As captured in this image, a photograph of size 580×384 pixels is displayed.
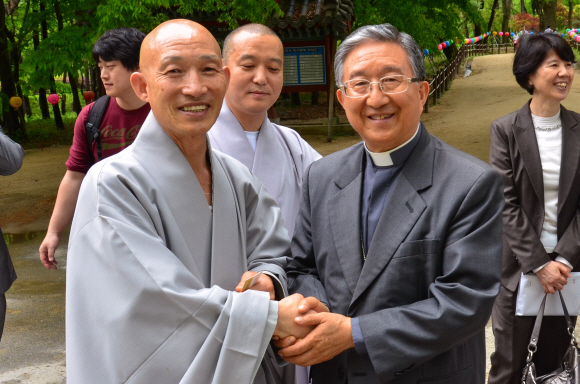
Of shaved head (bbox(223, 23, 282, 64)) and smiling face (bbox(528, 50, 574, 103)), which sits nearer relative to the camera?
shaved head (bbox(223, 23, 282, 64))

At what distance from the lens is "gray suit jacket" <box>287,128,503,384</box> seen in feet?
5.89

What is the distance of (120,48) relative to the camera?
3.17 m

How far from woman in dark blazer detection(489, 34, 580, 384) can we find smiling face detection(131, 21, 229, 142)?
2002 millimetres

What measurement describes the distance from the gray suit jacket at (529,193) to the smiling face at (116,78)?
6.85 feet

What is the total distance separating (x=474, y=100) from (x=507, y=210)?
15913 millimetres

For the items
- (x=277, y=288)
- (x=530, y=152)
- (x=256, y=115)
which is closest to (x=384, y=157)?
(x=277, y=288)

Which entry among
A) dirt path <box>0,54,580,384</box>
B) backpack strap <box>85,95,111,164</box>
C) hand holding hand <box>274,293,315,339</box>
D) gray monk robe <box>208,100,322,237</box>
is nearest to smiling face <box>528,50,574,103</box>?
gray monk robe <box>208,100,322,237</box>

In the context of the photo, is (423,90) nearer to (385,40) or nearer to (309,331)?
(385,40)

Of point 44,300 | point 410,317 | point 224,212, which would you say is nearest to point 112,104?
point 224,212

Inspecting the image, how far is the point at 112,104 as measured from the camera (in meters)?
3.38

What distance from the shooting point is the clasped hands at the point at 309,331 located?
1.84 meters

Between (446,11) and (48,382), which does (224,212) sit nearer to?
(48,382)

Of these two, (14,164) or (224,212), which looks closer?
(224,212)

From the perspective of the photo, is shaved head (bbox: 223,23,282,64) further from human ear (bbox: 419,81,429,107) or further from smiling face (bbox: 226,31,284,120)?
human ear (bbox: 419,81,429,107)
